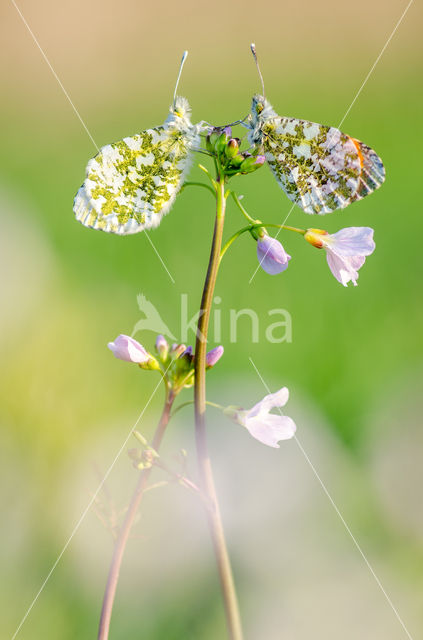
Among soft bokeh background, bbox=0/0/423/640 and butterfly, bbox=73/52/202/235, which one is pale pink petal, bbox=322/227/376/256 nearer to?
butterfly, bbox=73/52/202/235

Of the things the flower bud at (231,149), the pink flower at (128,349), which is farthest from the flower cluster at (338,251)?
the pink flower at (128,349)

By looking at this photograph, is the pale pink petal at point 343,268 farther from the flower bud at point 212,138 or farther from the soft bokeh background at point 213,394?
the soft bokeh background at point 213,394

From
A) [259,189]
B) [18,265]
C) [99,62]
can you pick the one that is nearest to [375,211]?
[259,189]

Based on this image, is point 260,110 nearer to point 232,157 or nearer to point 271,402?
point 232,157

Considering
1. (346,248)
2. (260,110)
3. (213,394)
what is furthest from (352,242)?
(213,394)

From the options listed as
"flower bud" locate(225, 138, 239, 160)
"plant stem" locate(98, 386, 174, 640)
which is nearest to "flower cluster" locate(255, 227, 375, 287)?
"flower bud" locate(225, 138, 239, 160)

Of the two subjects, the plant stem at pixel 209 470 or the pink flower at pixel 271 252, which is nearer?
the plant stem at pixel 209 470
